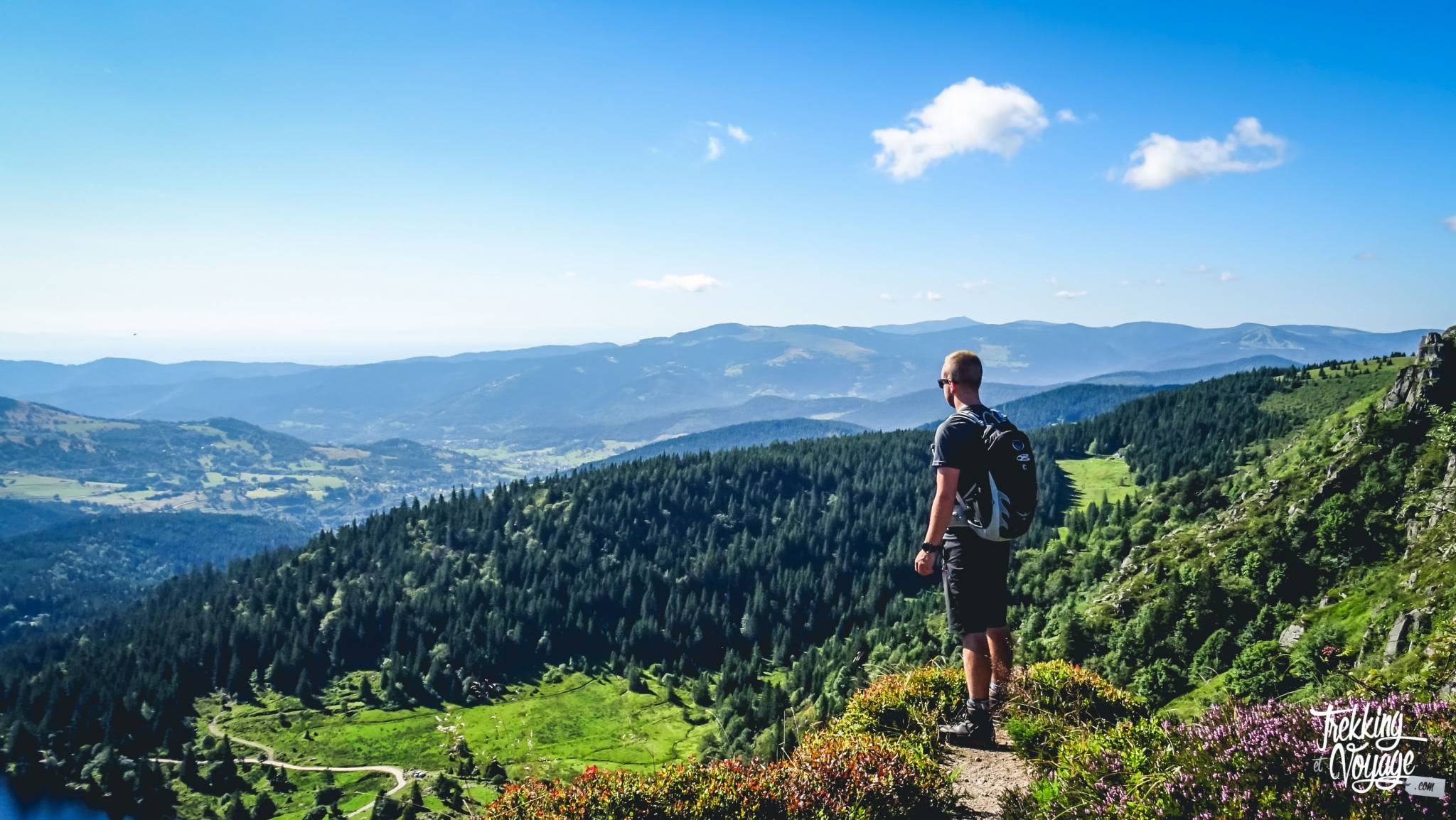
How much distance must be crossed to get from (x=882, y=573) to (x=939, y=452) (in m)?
177

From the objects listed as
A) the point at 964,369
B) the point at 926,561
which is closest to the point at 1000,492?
the point at 926,561

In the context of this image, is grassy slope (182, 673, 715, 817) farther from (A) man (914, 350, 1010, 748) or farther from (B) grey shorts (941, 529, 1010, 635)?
(B) grey shorts (941, 529, 1010, 635)

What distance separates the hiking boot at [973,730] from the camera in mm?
11828

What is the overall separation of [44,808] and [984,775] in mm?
190713

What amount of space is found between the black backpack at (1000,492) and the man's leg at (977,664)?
1809mm

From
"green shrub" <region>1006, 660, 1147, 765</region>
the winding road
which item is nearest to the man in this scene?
"green shrub" <region>1006, 660, 1147, 765</region>

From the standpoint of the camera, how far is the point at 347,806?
11669 cm

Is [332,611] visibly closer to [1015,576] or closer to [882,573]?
[882,573]

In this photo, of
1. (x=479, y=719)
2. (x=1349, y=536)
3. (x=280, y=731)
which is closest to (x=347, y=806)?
(x=479, y=719)

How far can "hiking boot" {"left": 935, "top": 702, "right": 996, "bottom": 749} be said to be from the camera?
11828 mm

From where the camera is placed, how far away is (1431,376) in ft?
192

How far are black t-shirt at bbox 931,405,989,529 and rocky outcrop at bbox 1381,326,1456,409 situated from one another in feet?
222

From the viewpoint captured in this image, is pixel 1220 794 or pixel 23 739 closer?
pixel 1220 794

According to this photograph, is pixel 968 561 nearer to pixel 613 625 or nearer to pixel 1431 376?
pixel 1431 376
